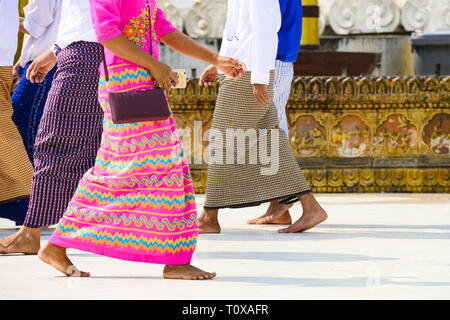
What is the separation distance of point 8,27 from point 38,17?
262 mm

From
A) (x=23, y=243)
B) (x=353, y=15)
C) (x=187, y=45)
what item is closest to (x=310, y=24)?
(x=353, y=15)

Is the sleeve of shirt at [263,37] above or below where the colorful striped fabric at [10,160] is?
above

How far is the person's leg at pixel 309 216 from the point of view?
6.21 metres

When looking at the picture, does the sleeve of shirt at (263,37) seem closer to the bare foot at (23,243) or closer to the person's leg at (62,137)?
the person's leg at (62,137)

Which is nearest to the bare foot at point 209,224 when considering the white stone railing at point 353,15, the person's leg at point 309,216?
the person's leg at point 309,216

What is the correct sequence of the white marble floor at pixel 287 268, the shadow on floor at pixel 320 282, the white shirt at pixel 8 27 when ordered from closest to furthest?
the white marble floor at pixel 287 268, the shadow on floor at pixel 320 282, the white shirt at pixel 8 27

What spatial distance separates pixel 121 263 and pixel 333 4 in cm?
975

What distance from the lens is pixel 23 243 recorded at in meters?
5.24

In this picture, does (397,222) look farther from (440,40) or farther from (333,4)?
(333,4)

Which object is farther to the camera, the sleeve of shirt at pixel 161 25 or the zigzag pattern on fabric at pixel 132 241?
the sleeve of shirt at pixel 161 25

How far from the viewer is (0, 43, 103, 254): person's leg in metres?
5.19

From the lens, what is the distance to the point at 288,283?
4324 millimetres

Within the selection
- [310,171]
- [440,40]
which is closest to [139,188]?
[310,171]

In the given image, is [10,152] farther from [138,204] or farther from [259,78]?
[138,204]
